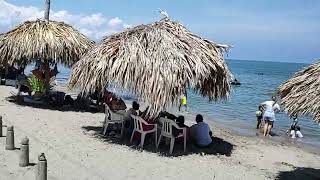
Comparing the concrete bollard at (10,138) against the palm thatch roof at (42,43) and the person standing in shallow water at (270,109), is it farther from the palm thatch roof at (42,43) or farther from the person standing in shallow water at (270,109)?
the person standing in shallow water at (270,109)

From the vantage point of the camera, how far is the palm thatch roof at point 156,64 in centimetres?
931

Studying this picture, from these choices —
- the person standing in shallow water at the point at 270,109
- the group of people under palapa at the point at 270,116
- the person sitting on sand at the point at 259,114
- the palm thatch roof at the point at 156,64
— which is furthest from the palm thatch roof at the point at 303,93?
the person sitting on sand at the point at 259,114

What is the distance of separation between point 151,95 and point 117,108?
9.56 feet

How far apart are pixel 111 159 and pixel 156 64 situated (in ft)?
7.00

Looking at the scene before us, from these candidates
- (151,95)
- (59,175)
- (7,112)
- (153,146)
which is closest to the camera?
(59,175)

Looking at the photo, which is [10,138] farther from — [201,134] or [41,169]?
[201,134]

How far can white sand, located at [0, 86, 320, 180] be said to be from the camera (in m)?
7.94

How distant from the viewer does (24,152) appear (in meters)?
7.59

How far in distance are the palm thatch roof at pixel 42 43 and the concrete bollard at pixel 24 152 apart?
6.82 meters

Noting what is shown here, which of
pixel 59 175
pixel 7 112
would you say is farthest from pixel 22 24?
pixel 59 175

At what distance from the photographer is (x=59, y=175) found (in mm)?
7547

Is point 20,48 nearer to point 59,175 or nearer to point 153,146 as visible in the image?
point 153,146

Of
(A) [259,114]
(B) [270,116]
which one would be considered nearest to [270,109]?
(B) [270,116]

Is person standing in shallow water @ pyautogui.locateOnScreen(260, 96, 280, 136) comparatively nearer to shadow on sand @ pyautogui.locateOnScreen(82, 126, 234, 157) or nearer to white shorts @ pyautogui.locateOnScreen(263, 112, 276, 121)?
white shorts @ pyautogui.locateOnScreen(263, 112, 276, 121)
